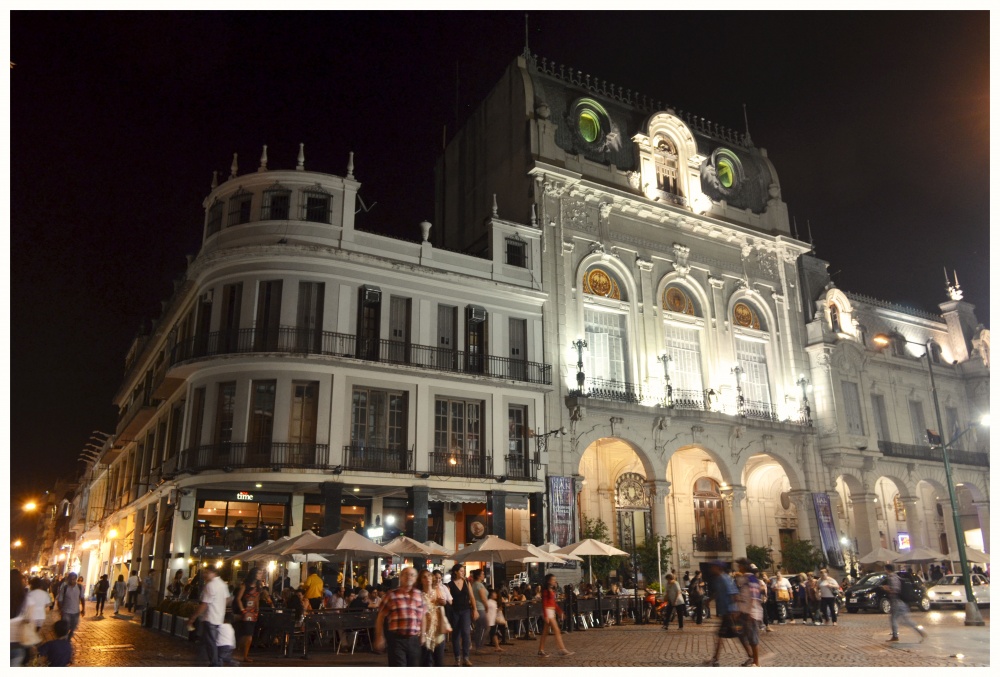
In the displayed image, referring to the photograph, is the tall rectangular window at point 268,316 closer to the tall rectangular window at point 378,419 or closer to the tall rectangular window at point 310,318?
the tall rectangular window at point 310,318

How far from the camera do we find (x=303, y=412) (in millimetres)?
22703

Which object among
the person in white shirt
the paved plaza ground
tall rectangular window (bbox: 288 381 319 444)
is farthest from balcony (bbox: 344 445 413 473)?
the person in white shirt

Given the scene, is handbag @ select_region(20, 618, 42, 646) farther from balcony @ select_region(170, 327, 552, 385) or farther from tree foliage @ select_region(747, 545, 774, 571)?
tree foliage @ select_region(747, 545, 774, 571)

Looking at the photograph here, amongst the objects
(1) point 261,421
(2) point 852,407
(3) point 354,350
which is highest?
(2) point 852,407

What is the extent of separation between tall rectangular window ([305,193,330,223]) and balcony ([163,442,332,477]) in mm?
7362

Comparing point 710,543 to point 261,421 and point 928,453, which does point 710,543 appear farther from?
point 261,421

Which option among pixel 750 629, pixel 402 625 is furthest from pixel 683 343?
pixel 402 625

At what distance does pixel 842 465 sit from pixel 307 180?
80.0 feet

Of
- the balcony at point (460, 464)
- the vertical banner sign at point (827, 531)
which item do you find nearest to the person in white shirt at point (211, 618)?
the balcony at point (460, 464)

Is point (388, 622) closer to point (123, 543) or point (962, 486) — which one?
point (123, 543)

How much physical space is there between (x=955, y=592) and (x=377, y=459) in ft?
62.2

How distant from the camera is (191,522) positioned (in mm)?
22031

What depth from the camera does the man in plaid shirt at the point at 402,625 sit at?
8648 millimetres

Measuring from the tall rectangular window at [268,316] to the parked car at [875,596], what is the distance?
66.2 feet
